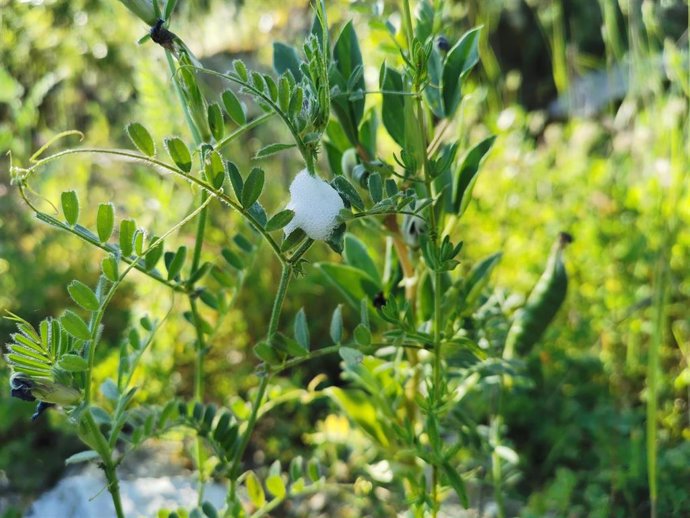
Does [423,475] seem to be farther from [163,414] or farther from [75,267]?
[75,267]

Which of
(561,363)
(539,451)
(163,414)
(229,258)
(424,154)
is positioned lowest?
(539,451)

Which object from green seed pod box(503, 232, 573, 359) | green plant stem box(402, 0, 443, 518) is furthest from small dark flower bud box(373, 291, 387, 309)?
green seed pod box(503, 232, 573, 359)

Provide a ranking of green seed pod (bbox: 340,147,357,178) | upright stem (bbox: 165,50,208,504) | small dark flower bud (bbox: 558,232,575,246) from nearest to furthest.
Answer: upright stem (bbox: 165,50,208,504)
green seed pod (bbox: 340,147,357,178)
small dark flower bud (bbox: 558,232,575,246)

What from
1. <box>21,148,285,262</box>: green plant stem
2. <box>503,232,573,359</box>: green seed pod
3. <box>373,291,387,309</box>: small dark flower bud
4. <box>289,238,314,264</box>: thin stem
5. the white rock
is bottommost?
the white rock

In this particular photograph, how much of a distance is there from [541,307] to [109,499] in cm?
69

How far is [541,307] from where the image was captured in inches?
38.4

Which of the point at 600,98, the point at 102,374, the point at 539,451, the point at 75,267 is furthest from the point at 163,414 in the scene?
the point at 600,98

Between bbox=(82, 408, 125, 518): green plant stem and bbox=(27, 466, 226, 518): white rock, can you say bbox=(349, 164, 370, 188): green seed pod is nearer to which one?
bbox=(82, 408, 125, 518): green plant stem

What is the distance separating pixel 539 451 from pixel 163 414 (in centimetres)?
76

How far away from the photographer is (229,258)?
2.83ft

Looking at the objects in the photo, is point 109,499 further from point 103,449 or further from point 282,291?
point 282,291

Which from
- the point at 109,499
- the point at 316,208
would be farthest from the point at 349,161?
the point at 109,499

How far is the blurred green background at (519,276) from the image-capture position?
3.85 ft

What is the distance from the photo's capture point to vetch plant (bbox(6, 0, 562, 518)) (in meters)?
0.61
